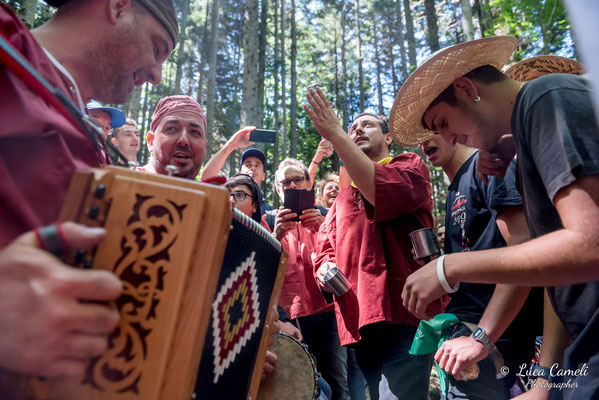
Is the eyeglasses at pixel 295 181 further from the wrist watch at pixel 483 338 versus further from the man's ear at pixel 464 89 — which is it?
the wrist watch at pixel 483 338

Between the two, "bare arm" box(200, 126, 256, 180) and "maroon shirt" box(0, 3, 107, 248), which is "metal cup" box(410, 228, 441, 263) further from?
"bare arm" box(200, 126, 256, 180)

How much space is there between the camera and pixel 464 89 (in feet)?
7.04

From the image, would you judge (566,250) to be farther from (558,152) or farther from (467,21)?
(467,21)

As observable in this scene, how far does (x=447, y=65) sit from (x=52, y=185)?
217 centimetres

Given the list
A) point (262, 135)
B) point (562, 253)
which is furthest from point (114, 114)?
point (562, 253)

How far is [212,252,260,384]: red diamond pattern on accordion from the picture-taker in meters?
1.23

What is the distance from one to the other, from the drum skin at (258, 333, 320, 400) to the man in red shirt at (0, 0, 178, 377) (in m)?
1.61

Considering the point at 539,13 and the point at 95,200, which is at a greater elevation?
the point at 539,13

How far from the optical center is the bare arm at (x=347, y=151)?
278 centimetres

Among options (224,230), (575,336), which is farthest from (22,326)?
(575,336)

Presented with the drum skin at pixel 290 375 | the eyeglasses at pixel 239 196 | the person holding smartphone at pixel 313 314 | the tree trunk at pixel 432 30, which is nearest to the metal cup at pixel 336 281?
the drum skin at pixel 290 375

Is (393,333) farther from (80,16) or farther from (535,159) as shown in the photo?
(80,16)

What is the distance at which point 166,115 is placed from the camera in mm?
2955

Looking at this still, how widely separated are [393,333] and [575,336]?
1345 millimetres
